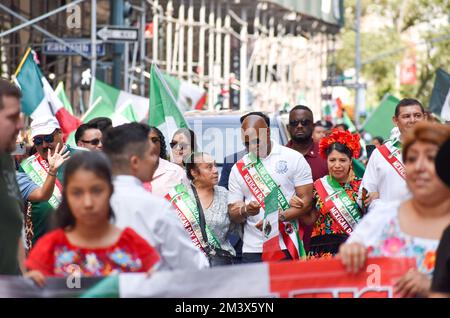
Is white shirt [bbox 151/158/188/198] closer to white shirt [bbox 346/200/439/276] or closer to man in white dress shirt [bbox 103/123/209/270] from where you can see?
man in white dress shirt [bbox 103/123/209/270]

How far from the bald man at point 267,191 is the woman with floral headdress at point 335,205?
0.21m

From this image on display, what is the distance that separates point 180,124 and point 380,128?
10.6 metres

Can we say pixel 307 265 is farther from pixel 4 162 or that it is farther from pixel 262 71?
pixel 262 71

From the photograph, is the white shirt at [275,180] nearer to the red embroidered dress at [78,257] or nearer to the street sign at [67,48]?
the red embroidered dress at [78,257]

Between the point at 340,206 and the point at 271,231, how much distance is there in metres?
0.72

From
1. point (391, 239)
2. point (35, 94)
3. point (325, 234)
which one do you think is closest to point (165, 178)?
point (325, 234)

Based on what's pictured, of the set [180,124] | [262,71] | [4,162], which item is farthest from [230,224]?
[262,71]

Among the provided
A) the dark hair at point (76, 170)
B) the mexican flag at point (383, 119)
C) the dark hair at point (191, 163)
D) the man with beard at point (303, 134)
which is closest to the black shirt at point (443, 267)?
the dark hair at point (76, 170)

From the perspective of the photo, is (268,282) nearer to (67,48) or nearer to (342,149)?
(342,149)

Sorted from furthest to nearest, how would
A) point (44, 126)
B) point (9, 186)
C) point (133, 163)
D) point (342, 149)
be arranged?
A: 1. point (44, 126)
2. point (342, 149)
3. point (9, 186)
4. point (133, 163)

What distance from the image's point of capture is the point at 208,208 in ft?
33.8

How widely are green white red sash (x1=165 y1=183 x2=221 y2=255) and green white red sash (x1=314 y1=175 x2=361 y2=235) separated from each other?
3.79ft

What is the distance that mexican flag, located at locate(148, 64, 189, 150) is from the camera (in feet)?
40.7

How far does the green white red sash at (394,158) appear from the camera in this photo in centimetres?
985
